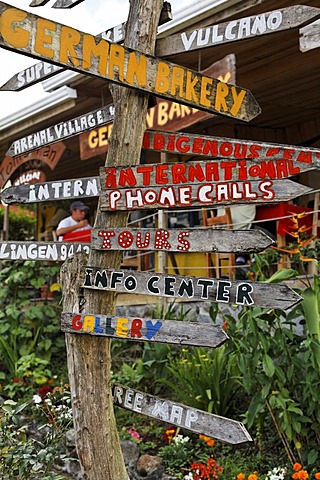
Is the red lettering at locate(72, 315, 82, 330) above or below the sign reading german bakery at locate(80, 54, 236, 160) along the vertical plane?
below

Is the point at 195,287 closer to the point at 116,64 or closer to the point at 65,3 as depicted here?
the point at 116,64

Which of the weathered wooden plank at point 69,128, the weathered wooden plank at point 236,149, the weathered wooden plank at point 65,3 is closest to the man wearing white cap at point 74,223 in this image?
the weathered wooden plank at point 69,128

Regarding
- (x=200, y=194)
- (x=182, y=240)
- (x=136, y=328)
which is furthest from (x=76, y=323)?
(x=200, y=194)

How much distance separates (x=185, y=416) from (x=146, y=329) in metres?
0.42

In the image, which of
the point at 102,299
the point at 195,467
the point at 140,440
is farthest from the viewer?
the point at 140,440

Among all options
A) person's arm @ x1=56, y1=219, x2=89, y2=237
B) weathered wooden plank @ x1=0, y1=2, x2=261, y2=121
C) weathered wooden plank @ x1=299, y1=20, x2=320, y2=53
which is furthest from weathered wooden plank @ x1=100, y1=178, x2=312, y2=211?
person's arm @ x1=56, y1=219, x2=89, y2=237

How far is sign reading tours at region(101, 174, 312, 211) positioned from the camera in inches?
113

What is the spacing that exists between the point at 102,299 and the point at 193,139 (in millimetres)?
902

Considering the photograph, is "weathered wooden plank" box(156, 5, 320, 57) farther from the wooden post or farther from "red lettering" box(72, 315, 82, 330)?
"red lettering" box(72, 315, 82, 330)

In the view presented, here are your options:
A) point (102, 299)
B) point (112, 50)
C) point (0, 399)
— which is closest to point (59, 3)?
point (112, 50)

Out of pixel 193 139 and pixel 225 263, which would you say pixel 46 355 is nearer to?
pixel 225 263

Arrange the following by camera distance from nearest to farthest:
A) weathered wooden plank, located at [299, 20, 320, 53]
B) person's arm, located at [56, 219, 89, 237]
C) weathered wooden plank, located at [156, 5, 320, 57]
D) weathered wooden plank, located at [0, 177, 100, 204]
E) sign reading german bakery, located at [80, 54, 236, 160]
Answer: weathered wooden plank, located at [156, 5, 320, 57], weathered wooden plank, located at [0, 177, 100, 204], weathered wooden plank, located at [299, 20, 320, 53], sign reading german bakery, located at [80, 54, 236, 160], person's arm, located at [56, 219, 89, 237]

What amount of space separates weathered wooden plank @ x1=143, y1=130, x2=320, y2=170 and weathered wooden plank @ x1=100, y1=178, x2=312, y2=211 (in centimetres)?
7

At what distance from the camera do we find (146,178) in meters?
3.17
